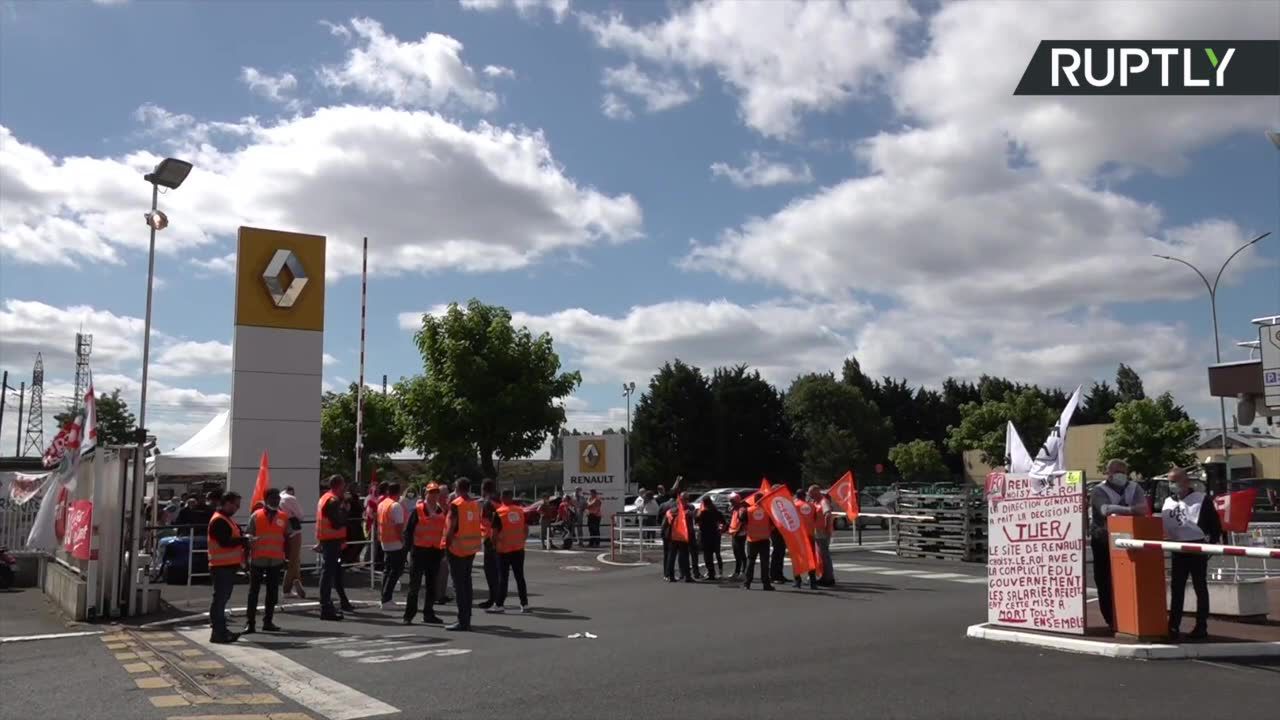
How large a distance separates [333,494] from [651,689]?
6.91 meters

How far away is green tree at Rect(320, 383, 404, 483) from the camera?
64.1 metres

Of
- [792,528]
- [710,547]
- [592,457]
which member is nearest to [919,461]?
[592,457]

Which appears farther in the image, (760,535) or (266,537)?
(760,535)

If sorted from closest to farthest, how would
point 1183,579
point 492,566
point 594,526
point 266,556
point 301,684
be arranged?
point 301,684, point 1183,579, point 266,556, point 492,566, point 594,526

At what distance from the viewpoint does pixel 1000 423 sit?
240 ft

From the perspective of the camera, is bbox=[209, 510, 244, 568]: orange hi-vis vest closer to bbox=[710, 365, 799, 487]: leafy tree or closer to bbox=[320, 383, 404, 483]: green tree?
bbox=[320, 383, 404, 483]: green tree

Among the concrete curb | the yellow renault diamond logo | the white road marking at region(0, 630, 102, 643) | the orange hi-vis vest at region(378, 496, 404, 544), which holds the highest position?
the yellow renault diamond logo

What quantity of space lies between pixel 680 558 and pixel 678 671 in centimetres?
1024

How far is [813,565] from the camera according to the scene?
57.4 ft

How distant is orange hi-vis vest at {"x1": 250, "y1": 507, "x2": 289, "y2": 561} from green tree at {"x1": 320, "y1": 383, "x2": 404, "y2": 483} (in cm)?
5090

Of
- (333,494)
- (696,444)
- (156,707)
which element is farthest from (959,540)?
(696,444)

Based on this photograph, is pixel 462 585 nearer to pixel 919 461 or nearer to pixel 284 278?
pixel 284 278

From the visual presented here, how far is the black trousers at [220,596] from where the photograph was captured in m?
12.0

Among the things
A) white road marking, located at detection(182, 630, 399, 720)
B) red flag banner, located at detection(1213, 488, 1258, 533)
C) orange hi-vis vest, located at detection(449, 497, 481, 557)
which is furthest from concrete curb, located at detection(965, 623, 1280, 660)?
red flag banner, located at detection(1213, 488, 1258, 533)
